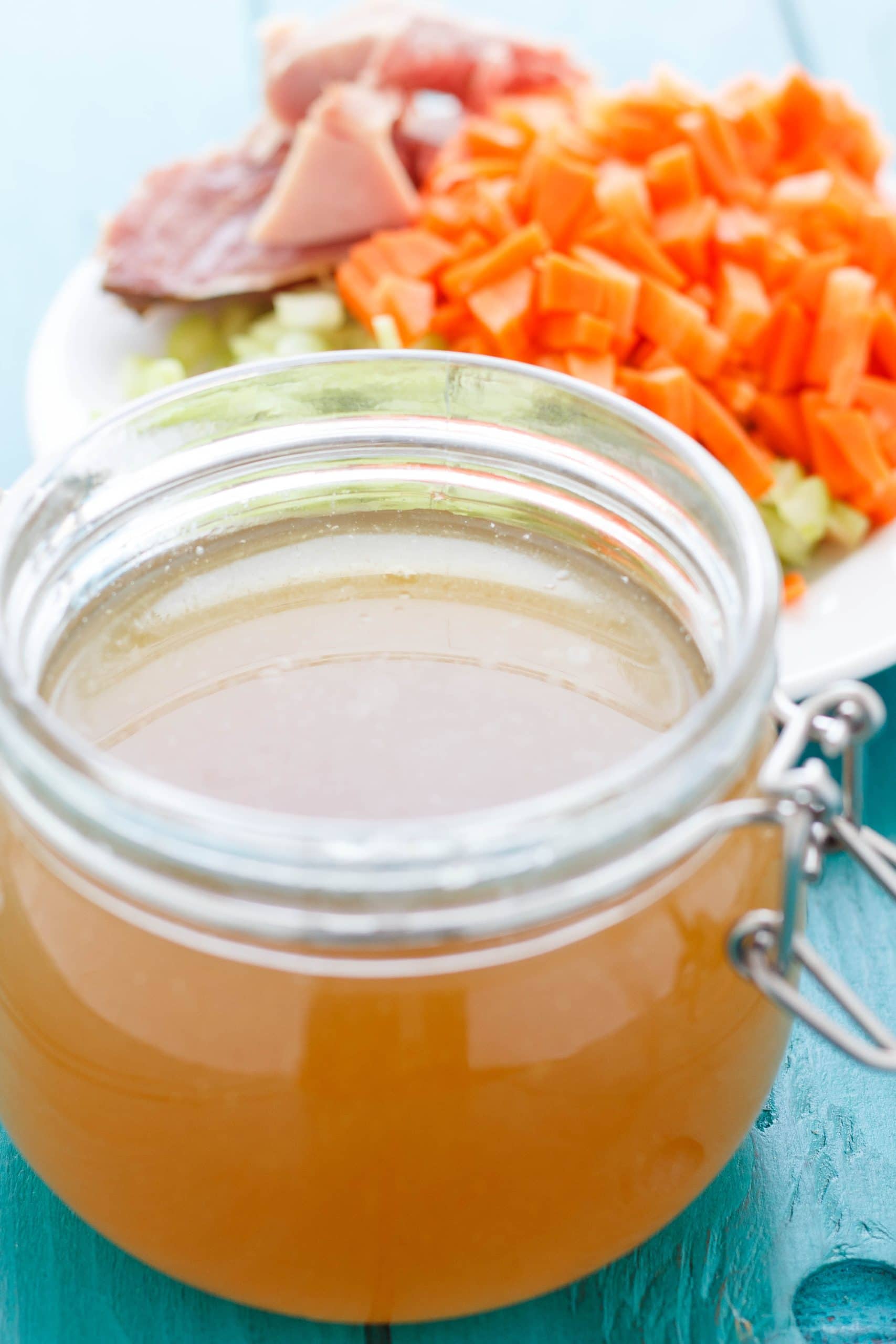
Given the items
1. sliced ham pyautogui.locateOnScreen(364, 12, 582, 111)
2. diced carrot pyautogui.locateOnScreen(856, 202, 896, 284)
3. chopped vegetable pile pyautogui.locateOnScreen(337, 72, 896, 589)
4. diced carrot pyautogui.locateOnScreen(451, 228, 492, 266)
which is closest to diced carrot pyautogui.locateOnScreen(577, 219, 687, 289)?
chopped vegetable pile pyautogui.locateOnScreen(337, 72, 896, 589)

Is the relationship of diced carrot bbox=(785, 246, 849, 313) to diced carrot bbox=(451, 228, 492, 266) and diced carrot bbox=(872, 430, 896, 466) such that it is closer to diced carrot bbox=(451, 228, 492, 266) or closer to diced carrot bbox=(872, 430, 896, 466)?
diced carrot bbox=(872, 430, 896, 466)

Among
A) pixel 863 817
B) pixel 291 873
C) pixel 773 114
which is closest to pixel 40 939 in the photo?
pixel 291 873

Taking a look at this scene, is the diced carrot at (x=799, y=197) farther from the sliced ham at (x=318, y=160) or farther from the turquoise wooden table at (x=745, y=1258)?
the turquoise wooden table at (x=745, y=1258)

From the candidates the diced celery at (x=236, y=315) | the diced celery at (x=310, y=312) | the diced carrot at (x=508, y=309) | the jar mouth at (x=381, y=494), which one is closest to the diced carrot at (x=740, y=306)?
the diced carrot at (x=508, y=309)

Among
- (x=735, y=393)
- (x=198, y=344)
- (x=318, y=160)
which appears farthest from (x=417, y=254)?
(x=735, y=393)

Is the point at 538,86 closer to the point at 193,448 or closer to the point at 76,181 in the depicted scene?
the point at 76,181

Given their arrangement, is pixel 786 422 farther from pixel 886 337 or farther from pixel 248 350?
pixel 248 350
